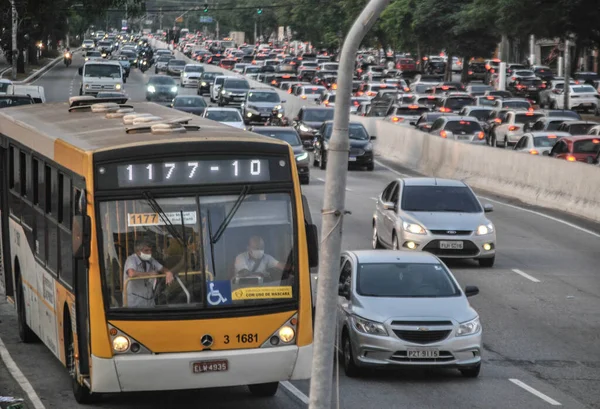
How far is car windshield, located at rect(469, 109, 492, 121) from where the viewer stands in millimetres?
56844

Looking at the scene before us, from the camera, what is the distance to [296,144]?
39906 millimetres

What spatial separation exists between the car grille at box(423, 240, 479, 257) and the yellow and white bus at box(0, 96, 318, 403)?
11240 mm

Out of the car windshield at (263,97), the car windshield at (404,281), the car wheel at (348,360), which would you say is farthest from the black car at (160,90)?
the car wheel at (348,360)

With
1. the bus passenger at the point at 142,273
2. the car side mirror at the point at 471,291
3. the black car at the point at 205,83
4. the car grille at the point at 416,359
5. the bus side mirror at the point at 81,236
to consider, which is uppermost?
the bus side mirror at the point at 81,236

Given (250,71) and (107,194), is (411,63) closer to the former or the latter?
(250,71)

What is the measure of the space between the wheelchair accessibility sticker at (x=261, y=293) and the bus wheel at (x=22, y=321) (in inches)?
208

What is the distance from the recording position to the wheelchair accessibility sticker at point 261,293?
1248 centimetres

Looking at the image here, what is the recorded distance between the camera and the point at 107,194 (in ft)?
40.7

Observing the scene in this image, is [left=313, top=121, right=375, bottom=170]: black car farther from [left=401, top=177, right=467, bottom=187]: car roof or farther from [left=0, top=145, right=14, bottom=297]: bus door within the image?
[left=0, top=145, right=14, bottom=297]: bus door

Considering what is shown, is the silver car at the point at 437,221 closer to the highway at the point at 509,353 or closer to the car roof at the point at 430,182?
the car roof at the point at 430,182

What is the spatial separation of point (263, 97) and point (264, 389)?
49548mm

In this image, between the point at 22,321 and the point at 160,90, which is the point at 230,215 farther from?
the point at 160,90

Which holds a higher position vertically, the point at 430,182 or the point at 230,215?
the point at 230,215

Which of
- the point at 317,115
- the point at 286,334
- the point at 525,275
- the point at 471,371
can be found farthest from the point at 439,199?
the point at 317,115
